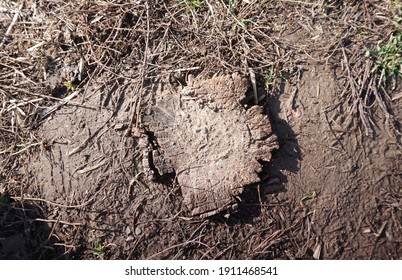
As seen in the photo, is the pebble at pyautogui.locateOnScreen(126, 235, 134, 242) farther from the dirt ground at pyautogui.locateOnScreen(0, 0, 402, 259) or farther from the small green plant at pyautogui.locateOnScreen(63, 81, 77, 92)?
the small green plant at pyautogui.locateOnScreen(63, 81, 77, 92)

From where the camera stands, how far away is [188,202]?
2.29 meters

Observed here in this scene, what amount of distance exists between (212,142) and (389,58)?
133 centimetres

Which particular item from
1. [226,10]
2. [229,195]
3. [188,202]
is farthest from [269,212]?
[226,10]

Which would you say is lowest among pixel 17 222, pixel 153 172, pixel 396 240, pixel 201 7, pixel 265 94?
pixel 17 222

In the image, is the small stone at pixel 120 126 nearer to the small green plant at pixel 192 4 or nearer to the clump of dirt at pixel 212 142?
the clump of dirt at pixel 212 142

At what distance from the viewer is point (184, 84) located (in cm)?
244

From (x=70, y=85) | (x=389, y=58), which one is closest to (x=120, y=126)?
(x=70, y=85)

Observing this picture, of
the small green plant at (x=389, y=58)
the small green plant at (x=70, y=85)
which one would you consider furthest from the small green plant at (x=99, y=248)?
the small green plant at (x=389, y=58)

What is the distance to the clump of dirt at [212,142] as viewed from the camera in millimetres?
2248

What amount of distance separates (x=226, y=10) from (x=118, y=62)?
0.86m

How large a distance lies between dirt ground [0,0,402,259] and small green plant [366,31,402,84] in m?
0.04

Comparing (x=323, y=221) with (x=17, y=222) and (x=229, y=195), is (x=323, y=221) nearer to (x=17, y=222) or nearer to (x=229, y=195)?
(x=229, y=195)

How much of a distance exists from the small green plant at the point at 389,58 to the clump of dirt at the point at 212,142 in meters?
0.87

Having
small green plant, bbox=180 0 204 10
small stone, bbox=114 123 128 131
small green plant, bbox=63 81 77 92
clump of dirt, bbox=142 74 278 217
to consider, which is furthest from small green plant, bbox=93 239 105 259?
small green plant, bbox=180 0 204 10
